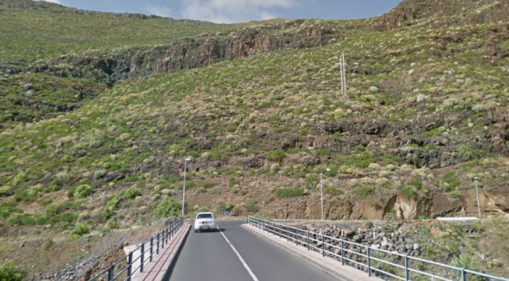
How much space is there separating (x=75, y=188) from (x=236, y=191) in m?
18.7

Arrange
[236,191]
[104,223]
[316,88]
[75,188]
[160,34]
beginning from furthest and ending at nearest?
[160,34] < [316,88] < [75,188] < [236,191] < [104,223]

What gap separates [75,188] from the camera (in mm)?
40875

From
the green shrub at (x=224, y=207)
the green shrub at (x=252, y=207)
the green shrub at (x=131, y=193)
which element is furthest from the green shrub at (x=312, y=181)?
the green shrub at (x=131, y=193)

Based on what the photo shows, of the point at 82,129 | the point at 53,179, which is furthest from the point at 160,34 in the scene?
the point at 53,179

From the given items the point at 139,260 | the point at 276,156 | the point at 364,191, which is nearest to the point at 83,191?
the point at 276,156

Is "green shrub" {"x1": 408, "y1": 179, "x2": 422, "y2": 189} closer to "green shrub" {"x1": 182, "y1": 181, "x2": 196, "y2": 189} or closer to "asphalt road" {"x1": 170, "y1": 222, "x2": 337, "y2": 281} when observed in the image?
"asphalt road" {"x1": 170, "y1": 222, "x2": 337, "y2": 281}

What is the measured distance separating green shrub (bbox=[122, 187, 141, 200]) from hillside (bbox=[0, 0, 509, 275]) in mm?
137

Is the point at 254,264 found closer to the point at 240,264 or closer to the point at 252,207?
the point at 240,264

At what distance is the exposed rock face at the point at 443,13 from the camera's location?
76.1m

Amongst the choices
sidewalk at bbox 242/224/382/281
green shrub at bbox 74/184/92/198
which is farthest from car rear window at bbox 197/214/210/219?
green shrub at bbox 74/184/92/198

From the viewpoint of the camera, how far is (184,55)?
8838 centimetres

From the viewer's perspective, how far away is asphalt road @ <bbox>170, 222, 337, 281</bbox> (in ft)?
33.7

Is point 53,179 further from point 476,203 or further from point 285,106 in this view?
point 476,203

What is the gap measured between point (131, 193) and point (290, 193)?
16.7 metres
